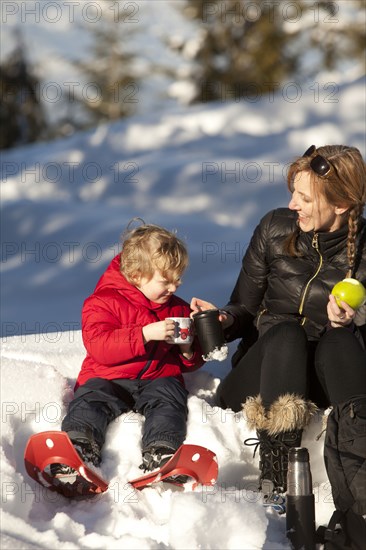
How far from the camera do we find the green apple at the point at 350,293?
342 cm

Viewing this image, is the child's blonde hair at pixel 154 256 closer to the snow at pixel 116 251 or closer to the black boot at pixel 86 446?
the snow at pixel 116 251

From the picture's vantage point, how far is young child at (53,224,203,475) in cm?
347

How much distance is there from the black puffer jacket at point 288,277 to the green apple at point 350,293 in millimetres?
203

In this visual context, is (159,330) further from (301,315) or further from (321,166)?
(321,166)

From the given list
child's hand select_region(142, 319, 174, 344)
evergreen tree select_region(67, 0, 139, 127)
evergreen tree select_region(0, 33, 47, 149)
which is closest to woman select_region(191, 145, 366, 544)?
child's hand select_region(142, 319, 174, 344)

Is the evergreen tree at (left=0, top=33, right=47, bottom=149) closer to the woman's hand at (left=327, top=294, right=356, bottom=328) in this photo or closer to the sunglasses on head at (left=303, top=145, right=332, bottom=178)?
the sunglasses on head at (left=303, top=145, right=332, bottom=178)

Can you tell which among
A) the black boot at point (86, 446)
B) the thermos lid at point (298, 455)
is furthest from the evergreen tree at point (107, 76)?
the thermos lid at point (298, 455)

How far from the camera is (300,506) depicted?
2873 mm

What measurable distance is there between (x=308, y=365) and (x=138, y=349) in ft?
2.24

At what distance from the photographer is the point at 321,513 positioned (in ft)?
10.4

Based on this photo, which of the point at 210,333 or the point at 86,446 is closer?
the point at 86,446

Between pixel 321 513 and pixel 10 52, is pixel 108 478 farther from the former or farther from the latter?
pixel 10 52

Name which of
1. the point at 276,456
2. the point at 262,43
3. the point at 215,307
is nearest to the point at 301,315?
the point at 215,307

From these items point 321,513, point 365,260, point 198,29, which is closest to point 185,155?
point 365,260
